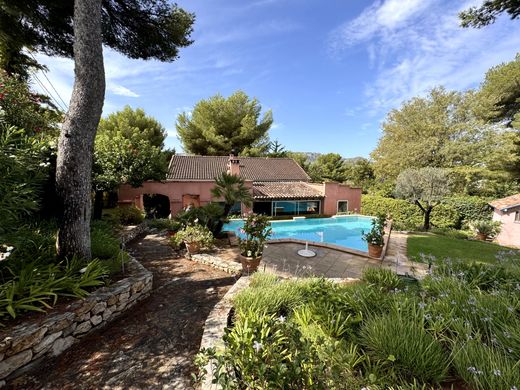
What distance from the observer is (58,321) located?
140 inches

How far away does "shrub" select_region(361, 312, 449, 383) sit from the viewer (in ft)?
7.77

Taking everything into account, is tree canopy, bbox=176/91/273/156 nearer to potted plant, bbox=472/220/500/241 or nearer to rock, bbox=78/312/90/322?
potted plant, bbox=472/220/500/241

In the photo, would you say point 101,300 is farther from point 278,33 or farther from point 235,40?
point 278,33

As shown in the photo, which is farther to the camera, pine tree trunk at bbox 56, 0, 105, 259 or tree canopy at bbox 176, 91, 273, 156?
tree canopy at bbox 176, 91, 273, 156

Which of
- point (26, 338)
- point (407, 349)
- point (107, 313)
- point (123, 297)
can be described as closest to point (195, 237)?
point (123, 297)

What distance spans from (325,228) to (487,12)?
14.0 metres

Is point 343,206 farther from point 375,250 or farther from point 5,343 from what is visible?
point 5,343

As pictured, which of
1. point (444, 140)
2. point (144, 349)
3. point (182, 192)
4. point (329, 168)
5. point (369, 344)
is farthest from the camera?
point (329, 168)

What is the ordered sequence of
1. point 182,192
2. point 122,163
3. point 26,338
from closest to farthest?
1. point 26,338
2. point 122,163
3. point 182,192

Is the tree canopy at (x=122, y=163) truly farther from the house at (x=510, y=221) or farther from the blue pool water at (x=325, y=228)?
the house at (x=510, y=221)

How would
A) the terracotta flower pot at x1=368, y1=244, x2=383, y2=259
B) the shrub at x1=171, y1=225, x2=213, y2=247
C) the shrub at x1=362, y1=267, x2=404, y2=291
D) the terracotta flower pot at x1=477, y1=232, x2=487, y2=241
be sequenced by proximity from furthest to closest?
the terracotta flower pot at x1=477, y1=232, x2=487, y2=241, the terracotta flower pot at x1=368, y1=244, x2=383, y2=259, the shrub at x1=171, y1=225, x2=213, y2=247, the shrub at x1=362, y1=267, x2=404, y2=291

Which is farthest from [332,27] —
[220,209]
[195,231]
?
[195,231]

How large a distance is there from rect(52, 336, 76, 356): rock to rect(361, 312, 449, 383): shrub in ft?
→ 15.8

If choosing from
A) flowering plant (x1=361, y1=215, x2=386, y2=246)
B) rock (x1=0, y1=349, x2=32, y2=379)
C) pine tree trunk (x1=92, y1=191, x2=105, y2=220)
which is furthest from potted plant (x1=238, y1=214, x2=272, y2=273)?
pine tree trunk (x1=92, y1=191, x2=105, y2=220)
